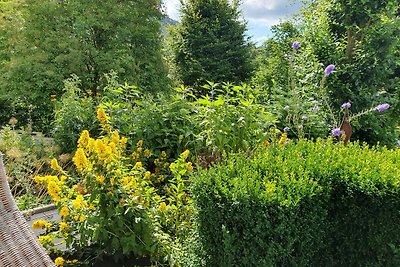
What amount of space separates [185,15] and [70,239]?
36.9 feet

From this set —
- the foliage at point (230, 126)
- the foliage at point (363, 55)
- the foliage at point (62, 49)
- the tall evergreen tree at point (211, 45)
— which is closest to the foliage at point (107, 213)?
the foliage at point (230, 126)

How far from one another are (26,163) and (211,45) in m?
8.84

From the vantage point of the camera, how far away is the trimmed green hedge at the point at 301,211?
2014 millimetres

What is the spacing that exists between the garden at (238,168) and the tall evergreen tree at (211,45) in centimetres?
689

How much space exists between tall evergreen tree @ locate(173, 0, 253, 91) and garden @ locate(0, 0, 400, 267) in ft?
22.6

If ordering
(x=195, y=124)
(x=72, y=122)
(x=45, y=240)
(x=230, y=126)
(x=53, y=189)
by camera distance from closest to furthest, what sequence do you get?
(x=53, y=189), (x=45, y=240), (x=230, y=126), (x=195, y=124), (x=72, y=122)

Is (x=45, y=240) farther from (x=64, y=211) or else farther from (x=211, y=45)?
(x=211, y=45)

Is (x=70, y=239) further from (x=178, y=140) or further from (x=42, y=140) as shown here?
(x=42, y=140)

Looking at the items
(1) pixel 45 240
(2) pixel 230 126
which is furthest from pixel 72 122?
(1) pixel 45 240

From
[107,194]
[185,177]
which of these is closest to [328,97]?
[185,177]

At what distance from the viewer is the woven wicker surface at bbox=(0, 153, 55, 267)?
1.44 m

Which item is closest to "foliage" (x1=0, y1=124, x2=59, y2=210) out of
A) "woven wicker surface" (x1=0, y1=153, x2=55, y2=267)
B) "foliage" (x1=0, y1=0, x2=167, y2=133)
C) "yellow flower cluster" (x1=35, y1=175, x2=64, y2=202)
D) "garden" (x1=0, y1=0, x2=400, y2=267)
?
"garden" (x1=0, y1=0, x2=400, y2=267)

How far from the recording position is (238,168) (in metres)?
2.37

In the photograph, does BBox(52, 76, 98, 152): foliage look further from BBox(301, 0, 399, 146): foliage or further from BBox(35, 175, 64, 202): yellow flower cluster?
BBox(301, 0, 399, 146): foliage
